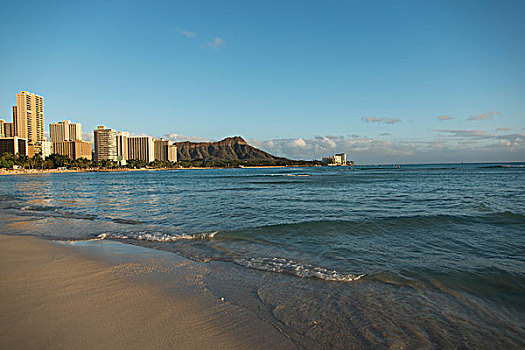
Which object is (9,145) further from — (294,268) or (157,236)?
(294,268)

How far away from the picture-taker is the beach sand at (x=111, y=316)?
3.64m

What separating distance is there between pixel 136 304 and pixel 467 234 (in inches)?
415

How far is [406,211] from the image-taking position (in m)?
15.5

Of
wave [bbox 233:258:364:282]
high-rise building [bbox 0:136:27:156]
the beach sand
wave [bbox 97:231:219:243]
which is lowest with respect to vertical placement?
wave [bbox 97:231:219:243]

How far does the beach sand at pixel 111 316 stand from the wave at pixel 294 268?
6.46ft

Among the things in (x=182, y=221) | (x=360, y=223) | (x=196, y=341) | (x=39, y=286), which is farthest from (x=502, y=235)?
(x=39, y=286)

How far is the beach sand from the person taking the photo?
364cm

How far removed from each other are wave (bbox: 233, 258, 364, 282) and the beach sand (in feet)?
6.46

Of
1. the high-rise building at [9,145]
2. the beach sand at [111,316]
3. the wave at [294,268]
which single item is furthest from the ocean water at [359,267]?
the high-rise building at [9,145]

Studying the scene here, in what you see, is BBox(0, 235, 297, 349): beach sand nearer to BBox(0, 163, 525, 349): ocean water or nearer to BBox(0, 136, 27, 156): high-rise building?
BBox(0, 163, 525, 349): ocean water

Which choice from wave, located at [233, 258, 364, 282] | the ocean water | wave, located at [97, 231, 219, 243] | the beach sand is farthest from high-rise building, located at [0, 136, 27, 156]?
wave, located at [233, 258, 364, 282]

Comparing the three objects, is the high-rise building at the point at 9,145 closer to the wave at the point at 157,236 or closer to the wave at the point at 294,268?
the wave at the point at 157,236

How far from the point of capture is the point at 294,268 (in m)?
6.82

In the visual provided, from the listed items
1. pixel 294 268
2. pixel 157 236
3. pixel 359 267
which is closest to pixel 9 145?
pixel 157 236
